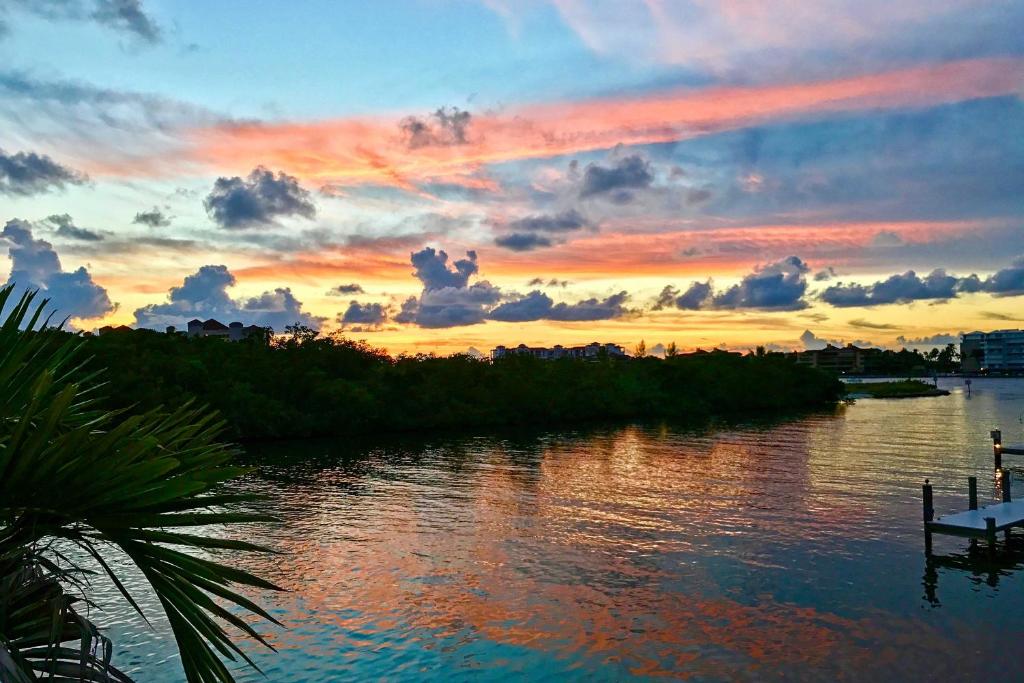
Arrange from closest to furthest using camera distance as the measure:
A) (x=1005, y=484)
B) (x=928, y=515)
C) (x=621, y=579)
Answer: (x=621, y=579) < (x=928, y=515) < (x=1005, y=484)

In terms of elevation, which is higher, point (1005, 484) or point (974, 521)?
point (1005, 484)

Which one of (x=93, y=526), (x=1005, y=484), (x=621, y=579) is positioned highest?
(x=93, y=526)

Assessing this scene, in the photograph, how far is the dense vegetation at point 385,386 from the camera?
6688 centimetres

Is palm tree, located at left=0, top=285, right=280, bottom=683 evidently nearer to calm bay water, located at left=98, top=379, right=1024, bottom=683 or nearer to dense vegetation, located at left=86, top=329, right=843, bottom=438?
calm bay water, located at left=98, top=379, right=1024, bottom=683

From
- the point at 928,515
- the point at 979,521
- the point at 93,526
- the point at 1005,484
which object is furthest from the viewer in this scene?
the point at 1005,484

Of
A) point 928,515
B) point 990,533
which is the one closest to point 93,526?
point 990,533

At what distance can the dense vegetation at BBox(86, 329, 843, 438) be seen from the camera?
66875 millimetres

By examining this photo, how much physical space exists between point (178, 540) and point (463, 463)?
5013cm

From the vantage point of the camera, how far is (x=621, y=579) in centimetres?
2480

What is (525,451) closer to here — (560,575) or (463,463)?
(463,463)

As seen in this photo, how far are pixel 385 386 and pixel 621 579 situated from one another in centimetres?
5907

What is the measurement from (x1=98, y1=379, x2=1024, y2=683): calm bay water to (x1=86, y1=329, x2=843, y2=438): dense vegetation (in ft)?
75.4

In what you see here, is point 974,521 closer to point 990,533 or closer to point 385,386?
point 990,533

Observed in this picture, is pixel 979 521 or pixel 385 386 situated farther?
pixel 385 386
